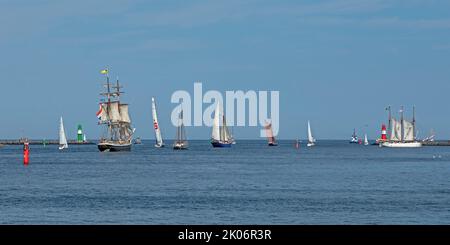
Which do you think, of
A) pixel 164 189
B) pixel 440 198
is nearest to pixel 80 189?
pixel 164 189

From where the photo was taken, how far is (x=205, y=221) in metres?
56.2

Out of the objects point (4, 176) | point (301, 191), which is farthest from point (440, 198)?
point (4, 176)

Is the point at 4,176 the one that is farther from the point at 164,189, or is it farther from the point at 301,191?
the point at 301,191

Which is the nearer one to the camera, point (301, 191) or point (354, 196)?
point (354, 196)

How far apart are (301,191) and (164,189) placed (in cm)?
1340
